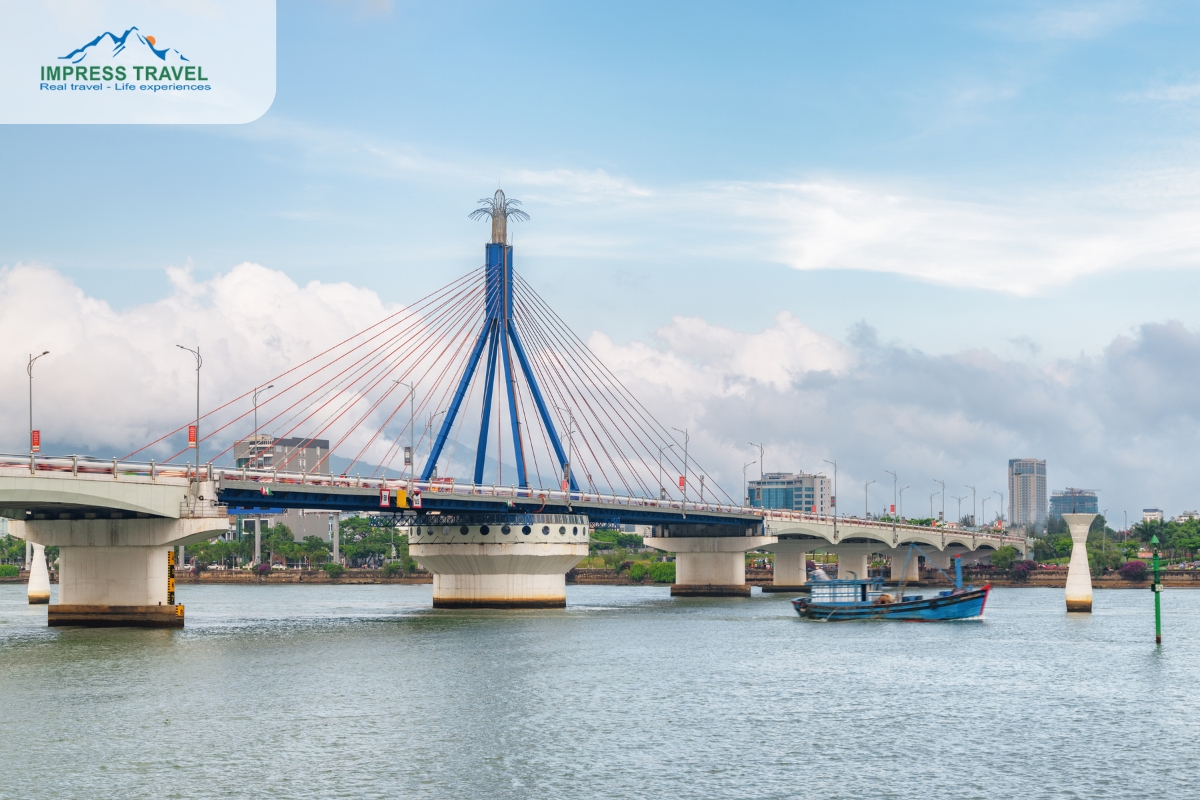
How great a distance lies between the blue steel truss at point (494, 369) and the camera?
98562mm

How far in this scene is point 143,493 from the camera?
238ft

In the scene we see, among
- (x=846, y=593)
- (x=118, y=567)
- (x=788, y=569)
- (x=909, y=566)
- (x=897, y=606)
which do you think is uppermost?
(x=118, y=567)

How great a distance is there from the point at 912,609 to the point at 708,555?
44091mm

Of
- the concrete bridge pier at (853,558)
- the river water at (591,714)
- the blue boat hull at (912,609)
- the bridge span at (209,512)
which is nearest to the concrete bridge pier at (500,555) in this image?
the bridge span at (209,512)

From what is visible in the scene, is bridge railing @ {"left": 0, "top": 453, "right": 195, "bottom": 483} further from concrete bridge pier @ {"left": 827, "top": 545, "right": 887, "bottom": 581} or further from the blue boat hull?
concrete bridge pier @ {"left": 827, "top": 545, "right": 887, "bottom": 581}

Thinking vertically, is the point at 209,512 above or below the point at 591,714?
above

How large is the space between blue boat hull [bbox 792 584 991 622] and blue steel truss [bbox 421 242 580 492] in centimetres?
2406

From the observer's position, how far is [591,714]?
49.3m

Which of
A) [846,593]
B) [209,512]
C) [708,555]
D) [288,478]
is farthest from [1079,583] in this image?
[209,512]

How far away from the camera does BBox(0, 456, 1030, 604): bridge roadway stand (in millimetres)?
69625

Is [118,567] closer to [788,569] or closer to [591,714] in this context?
[591,714]

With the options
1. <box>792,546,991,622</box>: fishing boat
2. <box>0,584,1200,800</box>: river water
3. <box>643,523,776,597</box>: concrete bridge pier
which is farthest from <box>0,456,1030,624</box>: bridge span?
<box>792,546,991,622</box>: fishing boat

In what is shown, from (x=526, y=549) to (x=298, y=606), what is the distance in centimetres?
3555

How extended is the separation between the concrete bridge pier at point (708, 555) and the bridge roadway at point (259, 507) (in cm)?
11
